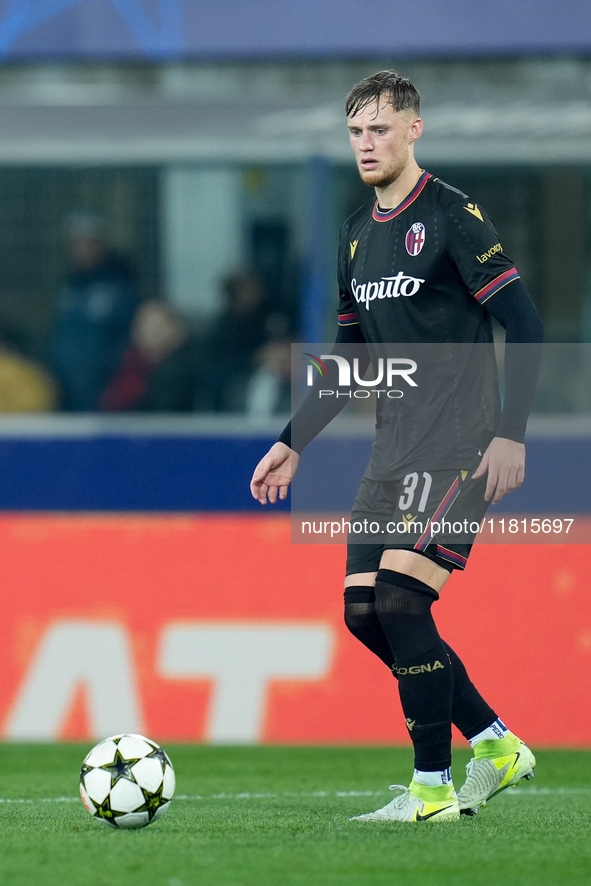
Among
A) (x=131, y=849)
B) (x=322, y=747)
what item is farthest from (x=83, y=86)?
(x=131, y=849)

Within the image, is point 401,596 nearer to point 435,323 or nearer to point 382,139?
point 435,323

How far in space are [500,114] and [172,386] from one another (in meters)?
2.54

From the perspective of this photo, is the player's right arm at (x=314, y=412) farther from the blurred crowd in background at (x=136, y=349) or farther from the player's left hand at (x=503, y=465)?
the blurred crowd in background at (x=136, y=349)

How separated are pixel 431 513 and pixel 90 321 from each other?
5302 mm

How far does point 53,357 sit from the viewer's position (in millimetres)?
8609

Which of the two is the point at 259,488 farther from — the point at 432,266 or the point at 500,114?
the point at 500,114

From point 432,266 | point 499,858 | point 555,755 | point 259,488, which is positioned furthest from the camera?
point 555,755

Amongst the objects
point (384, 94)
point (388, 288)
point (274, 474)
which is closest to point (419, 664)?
point (274, 474)

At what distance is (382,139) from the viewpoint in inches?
147

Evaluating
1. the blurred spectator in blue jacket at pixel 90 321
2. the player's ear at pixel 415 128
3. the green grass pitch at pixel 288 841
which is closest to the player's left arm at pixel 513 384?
the player's ear at pixel 415 128

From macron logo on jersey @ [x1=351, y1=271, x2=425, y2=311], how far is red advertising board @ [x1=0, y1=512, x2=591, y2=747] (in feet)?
9.33

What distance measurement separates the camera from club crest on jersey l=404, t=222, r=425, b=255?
3723 millimetres

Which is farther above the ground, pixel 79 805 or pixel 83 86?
pixel 83 86

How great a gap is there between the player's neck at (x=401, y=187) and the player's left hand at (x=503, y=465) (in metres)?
0.76
